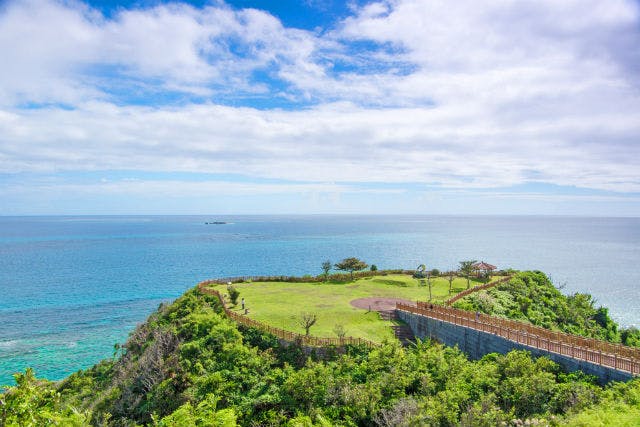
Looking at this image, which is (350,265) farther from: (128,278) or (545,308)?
(128,278)

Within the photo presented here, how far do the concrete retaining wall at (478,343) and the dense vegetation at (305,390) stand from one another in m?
0.80

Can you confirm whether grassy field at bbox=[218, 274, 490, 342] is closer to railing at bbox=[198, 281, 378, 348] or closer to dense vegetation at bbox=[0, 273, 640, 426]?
railing at bbox=[198, 281, 378, 348]

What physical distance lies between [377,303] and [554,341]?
16622 mm

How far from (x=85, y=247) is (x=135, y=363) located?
128 m

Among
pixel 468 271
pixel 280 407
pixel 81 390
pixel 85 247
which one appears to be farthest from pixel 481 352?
pixel 85 247

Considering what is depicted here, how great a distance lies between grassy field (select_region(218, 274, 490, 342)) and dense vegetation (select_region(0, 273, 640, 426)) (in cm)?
324

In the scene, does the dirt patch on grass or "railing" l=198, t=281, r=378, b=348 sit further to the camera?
the dirt patch on grass

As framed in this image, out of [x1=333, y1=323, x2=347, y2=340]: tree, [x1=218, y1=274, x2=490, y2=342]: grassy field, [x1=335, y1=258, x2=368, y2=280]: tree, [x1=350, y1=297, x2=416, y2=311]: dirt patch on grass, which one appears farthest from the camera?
[x1=335, y1=258, x2=368, y2=280]: tree

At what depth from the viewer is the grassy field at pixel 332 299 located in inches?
1247

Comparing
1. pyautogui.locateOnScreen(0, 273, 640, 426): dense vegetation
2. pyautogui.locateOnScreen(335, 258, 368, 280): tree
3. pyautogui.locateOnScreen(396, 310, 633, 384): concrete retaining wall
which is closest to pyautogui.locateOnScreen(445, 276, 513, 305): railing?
pyautogui.locateOnScreen(396, 310, 633, 384): concrete retaining wall

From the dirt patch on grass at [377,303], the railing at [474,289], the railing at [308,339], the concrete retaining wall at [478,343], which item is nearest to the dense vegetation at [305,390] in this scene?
the railing at [308,339]

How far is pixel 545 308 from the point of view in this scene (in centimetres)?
4178

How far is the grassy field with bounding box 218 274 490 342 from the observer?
104 feet

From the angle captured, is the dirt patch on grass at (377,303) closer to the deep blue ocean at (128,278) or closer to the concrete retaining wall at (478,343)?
the concrete retaining wall at (478,343)
